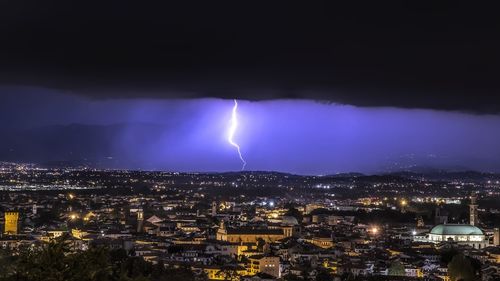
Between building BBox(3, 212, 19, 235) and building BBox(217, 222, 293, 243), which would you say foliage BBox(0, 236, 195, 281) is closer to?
building BBox(217, 222, 293, 243)

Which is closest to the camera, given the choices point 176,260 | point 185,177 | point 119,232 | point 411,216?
point 176,260

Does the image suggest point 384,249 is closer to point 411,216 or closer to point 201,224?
point 201,224

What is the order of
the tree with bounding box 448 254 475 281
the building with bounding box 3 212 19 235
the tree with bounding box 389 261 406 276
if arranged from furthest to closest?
the building with bounding box 3 212 19 235 → the tree with bounding box 389 261 406 276 → the tree with bounding box 448 254 475 281

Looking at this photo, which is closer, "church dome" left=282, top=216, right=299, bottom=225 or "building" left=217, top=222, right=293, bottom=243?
"building" left=217, top=222, right=293, bottom=243

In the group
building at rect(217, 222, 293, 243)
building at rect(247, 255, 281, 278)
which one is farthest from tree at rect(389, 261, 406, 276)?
building at rect(217, 222, 293, 243)

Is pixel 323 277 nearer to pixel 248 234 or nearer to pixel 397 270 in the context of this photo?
pixel 397 270

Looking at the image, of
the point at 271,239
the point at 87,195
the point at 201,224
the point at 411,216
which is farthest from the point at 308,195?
the point at 271,239

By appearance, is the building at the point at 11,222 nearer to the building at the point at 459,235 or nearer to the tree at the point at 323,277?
the building at the point at 459,235
